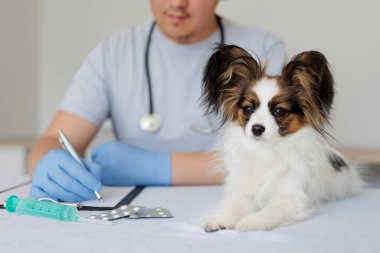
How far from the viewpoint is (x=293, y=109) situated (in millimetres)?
968

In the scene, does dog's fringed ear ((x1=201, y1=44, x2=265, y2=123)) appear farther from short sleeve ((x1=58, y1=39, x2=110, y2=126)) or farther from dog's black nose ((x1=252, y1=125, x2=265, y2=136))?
short sleeve ((x1=58, y1=39, x2=110, y2=126))

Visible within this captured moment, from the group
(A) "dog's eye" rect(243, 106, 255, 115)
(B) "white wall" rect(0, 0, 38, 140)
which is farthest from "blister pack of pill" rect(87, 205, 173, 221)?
(B) "white wall" rect(0, 0, 38, 140)

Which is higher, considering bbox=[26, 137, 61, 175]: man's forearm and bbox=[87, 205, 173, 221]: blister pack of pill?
bbox=[87, 205, 173, 221]: blister pack of pill

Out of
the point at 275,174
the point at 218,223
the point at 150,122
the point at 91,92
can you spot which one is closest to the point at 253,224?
the point at 218,223

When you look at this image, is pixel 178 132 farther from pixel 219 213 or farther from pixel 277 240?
pixel 277 240

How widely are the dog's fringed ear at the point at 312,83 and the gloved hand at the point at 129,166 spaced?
1.64 feet

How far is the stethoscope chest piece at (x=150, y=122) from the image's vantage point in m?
1.62

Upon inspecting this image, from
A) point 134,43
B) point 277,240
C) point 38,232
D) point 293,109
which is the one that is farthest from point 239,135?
point 134,43

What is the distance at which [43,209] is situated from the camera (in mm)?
894

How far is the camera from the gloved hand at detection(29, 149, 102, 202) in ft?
3.51

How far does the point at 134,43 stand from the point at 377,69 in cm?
125

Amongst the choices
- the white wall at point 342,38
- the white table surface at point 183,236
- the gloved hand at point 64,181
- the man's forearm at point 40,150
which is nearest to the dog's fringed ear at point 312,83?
the white table surface at point 183,236

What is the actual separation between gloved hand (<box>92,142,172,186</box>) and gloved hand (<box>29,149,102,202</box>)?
213mm

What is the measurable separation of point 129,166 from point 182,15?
0.55 m
